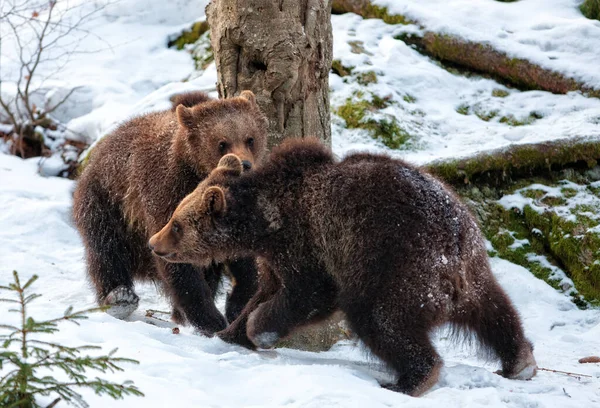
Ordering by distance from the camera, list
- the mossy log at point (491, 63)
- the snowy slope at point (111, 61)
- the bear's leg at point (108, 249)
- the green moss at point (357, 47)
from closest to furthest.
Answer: the bear's leg at point (108, 249)
the mossy log at point (491, 63)
the green moss at point (357, 47)
the snowy slope at point (111, 61)

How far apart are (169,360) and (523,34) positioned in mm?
8317

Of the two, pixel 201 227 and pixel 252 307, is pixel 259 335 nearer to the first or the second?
pixel 252 307

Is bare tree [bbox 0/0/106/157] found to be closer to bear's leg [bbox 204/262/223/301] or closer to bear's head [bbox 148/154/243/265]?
bear's leg [bbox 204/262/223/301]

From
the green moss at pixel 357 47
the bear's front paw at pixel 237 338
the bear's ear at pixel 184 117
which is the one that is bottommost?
the bear's front paw at pixel 237 338

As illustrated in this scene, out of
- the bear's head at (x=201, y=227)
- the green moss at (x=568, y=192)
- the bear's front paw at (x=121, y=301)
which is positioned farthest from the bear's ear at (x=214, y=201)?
the green moss at (x=568, y=192)

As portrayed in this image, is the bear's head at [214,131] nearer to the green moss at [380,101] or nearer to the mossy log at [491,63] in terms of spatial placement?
the green moss at [380,101]

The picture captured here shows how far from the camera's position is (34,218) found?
923 cm

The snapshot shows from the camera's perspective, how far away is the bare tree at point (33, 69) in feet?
41.5

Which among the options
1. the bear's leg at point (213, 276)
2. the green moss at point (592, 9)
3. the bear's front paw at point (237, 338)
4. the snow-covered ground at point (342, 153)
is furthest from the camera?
the green moss at point (592, 9)

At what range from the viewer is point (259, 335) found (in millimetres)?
5648

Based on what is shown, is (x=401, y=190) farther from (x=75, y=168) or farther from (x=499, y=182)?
(x=75, y=168)

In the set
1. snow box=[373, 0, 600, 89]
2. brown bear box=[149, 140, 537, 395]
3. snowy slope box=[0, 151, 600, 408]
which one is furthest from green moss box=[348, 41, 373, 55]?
brown bear box=[149, 140, 537, 395]

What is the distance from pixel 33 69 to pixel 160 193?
24.2ft

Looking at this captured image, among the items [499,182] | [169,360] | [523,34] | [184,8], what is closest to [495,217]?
[499,182]
